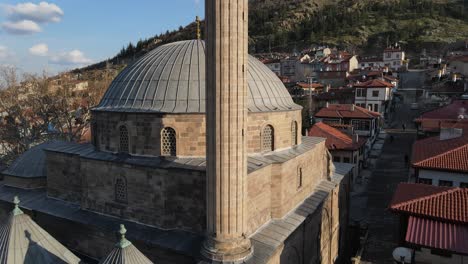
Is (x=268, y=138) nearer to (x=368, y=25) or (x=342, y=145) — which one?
(x=342, y=145)

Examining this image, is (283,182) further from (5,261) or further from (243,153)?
(5,261)

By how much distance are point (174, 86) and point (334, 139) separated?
16674 mm

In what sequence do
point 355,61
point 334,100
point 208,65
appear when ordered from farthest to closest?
point 355,61
point 334,100
point 208,65

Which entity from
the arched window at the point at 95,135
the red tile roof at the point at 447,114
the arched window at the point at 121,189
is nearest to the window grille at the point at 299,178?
the arched window at the point at 121,189

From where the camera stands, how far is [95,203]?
1163cm

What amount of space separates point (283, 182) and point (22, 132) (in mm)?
20544

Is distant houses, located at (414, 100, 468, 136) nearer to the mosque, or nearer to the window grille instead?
the mosque

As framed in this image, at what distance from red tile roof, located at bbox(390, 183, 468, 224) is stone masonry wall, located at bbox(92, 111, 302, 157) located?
14.3 feet

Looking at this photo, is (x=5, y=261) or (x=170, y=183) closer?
(x=5, y=261)

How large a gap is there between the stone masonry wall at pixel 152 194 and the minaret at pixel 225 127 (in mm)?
968

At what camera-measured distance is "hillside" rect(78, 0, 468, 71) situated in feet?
250

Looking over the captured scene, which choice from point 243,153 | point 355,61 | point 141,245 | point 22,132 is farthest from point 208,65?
point 355,61

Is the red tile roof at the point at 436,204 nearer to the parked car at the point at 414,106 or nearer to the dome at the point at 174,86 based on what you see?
the dome at the point at 174,86

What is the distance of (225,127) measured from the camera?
8938 millimetres
